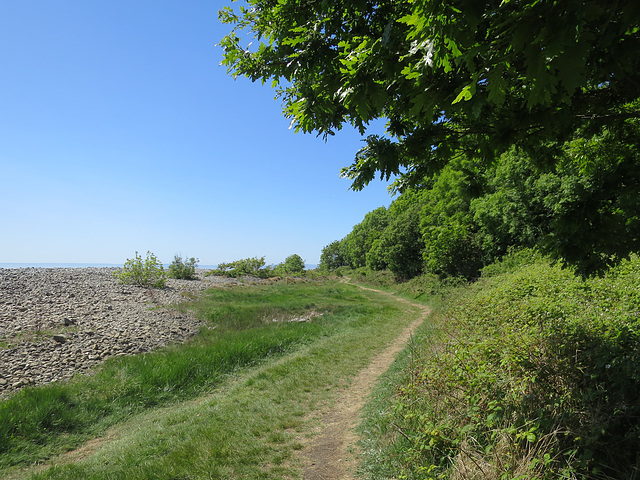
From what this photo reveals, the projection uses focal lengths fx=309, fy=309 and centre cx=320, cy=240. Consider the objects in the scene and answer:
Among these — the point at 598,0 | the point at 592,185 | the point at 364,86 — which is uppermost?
the point at 598,0

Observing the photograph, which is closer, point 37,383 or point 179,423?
point 179,423

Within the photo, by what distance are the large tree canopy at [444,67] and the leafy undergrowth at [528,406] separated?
2.98m

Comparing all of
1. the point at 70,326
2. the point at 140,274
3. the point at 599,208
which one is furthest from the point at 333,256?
the point at 599,208

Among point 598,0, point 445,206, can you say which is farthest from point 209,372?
point 445,206

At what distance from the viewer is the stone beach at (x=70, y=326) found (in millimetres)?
9250

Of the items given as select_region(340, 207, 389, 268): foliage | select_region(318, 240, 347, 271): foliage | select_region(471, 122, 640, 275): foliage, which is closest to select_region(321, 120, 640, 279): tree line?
select_region(471, 122, 640, 275): foliage

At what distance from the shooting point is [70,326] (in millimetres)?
12469

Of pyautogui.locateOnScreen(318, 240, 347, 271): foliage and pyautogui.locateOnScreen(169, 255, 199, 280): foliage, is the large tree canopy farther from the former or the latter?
pyautogui.locateOnScreen(318, 240, 347, 271): foliage

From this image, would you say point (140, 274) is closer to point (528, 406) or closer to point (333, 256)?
point (528, 406)

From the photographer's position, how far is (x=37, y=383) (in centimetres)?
834

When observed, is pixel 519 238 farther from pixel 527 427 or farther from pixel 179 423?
→ pixel 179 423

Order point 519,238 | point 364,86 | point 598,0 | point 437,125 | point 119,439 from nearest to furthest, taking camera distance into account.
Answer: point 598,0, point 364,86, point 437,125, point 119,439, point 519,238

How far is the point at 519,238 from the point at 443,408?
20.0 m

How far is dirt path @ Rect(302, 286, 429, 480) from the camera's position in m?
4.64
